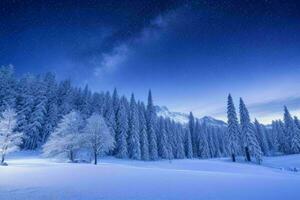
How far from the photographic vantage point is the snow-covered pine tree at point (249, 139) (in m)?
45.1

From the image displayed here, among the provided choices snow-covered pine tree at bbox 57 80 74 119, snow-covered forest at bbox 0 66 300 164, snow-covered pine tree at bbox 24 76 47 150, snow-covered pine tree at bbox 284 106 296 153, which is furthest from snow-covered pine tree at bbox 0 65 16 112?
snow-covered pine tree at bbox 284 106 296 153

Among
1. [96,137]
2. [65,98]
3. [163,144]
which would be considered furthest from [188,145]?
[96,137]

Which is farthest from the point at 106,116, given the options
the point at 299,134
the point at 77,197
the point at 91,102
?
the point at 299,134

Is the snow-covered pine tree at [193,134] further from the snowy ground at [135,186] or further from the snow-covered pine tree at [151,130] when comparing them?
the snowy ground at [135,186]

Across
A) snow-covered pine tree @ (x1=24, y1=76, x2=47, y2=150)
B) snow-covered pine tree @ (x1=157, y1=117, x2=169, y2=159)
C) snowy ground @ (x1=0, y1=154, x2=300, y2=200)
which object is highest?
snow-covered pine tree @ (x1=24, y1=76, x2=47, y2=150)

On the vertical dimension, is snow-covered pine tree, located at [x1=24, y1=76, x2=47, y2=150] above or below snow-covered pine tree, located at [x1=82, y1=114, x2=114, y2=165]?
above

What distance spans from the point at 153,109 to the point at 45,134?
32.0 metres

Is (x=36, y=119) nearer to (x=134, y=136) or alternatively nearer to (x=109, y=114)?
(x=109, y=114)

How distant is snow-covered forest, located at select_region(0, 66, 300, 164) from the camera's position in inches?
1572

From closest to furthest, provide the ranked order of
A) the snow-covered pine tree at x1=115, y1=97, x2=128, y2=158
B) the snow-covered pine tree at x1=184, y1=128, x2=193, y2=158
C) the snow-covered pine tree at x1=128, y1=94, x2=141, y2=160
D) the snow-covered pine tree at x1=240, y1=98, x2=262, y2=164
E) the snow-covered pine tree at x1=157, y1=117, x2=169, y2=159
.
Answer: the snow-covered pine tree at x1=240, y1=98, x2=262, y2=164
the snow-covered pine tree at x1=115, y1=97, x2=128, y2=158
the snow-covered pine tree at x1=128, y1=94, x2=141, y2=160
the snow-covered pine tree at x1=157, y1=117, x2=169, y2=159
the snow-covered pine tree at x1=184, y1=128, x2=193, y2=158

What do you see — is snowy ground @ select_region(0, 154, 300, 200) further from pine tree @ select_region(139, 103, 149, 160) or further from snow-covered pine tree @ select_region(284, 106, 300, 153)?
snow-covered pine tree @ select_region(284, 106, 300, 153)

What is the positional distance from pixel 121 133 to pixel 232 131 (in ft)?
90.3

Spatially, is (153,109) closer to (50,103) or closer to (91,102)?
(91,102)

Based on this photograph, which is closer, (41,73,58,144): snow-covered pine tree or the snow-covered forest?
the snow-covered forest
